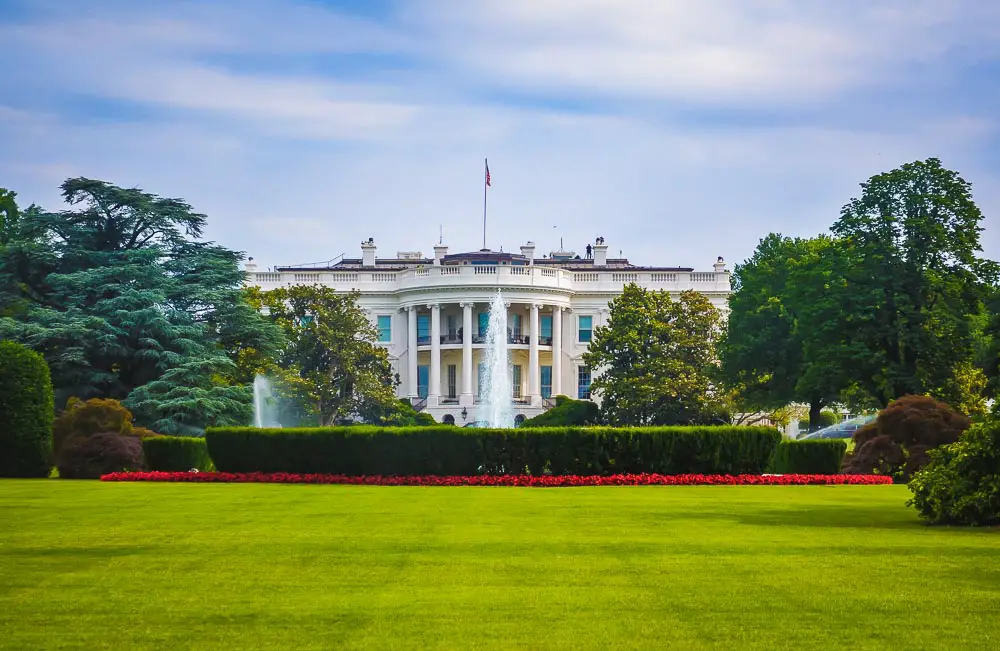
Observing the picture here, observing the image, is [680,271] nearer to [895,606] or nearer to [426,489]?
[426,489]

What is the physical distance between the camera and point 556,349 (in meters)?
79.9

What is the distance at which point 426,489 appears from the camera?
25156mm

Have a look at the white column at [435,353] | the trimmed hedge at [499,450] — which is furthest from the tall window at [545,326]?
the trimmed hedge at [499,450]

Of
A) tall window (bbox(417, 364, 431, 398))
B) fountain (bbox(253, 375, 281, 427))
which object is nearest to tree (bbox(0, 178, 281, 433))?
fountain (bbox(253, 375, 281, 427))

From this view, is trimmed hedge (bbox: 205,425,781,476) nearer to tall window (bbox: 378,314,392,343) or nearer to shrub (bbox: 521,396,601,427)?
shrub (bbox: 521,396,601,427)

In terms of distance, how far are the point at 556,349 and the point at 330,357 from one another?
22.1 metres

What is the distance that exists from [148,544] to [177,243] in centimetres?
3306

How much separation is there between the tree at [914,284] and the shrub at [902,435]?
10004 millimetres

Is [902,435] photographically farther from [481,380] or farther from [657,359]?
[481,380]

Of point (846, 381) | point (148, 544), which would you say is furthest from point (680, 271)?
point (148, 544)

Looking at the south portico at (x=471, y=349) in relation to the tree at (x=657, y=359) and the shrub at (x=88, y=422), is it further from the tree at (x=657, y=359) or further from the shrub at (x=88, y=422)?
the shrub at (x=88, y=422)

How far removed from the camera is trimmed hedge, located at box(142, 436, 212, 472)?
30859 mm

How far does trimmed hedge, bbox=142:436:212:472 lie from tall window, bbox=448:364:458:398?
164 feet

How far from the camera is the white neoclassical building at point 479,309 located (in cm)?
7756
